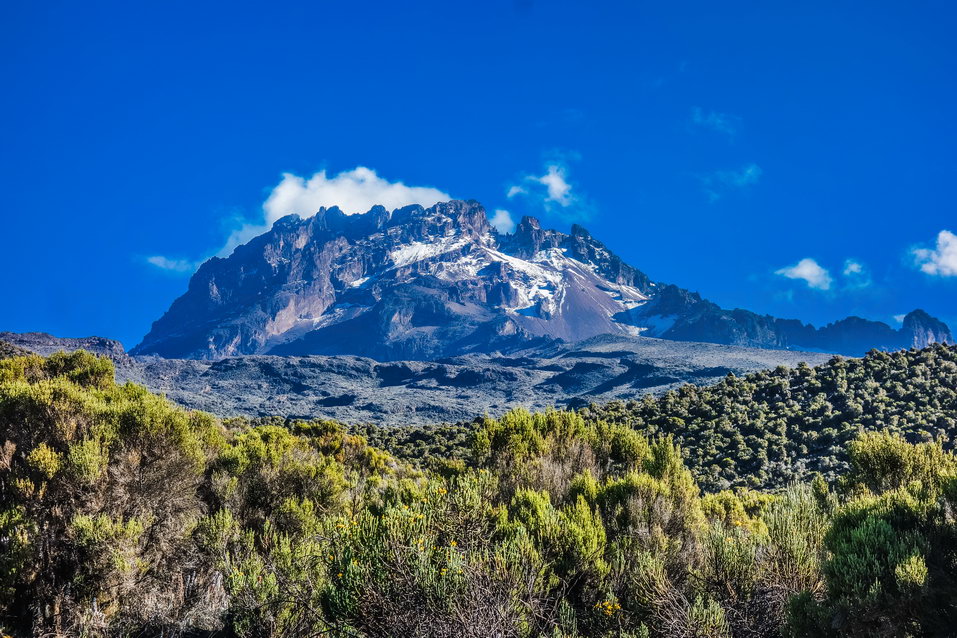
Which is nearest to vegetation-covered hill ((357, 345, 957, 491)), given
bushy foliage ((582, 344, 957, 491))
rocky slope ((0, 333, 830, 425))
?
bushy foliage ((582, 344, 957, 491))

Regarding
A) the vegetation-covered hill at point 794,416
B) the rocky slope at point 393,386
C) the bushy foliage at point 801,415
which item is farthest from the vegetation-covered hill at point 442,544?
the rocky slope at point 393,386

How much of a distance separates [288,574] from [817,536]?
8046mm

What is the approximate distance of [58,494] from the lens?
401 inches

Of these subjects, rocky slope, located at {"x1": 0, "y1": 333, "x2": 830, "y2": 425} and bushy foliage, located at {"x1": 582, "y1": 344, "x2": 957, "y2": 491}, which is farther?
rocky slope, located at {"x1": 0, "y1": 333, "x2": 830, "y2": 425}

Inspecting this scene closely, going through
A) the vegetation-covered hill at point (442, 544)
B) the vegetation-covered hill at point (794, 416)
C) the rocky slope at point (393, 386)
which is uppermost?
the rocky slope at point (393, 386)

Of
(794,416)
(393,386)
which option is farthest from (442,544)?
(393,386)

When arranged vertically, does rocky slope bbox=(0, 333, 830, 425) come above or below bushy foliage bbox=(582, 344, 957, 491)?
above

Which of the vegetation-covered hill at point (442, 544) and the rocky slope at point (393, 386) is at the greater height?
the rocky slope at point (393, 386)

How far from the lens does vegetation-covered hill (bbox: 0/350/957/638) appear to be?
239 inches

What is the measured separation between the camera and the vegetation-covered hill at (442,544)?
607 centimetres

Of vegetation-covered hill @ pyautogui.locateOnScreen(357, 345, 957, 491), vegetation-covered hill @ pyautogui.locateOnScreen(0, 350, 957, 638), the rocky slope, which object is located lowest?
vegetation-covered hill @ pyautogui.locateOnScreen(0, 350, 957, 638)

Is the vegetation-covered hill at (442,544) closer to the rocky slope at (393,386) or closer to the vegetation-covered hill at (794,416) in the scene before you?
the vegetation-covered hill at (794,416)

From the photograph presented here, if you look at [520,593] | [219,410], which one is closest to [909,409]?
[520,593]

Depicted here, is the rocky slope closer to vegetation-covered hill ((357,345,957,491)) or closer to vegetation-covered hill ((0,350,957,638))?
vegetation-covered hill ((357,345,957,491))
